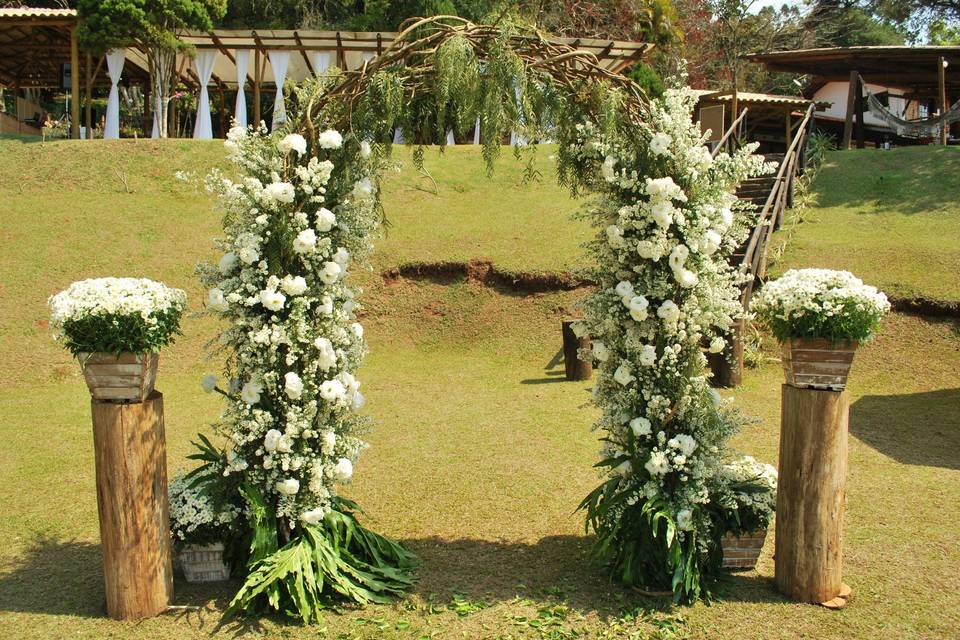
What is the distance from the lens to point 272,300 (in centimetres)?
479

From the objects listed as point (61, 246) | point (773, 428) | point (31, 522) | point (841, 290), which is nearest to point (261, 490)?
point (31, 522)

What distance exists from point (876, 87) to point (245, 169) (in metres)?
29.9

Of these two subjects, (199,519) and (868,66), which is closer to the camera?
(199,519)

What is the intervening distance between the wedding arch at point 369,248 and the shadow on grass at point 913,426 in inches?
159

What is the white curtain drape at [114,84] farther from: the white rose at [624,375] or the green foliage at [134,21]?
the white rose at [624,375]

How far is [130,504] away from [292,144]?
2.28 metres

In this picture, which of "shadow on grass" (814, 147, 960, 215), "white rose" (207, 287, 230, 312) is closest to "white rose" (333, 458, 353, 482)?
"white rose" (207, 287, 230, 312)

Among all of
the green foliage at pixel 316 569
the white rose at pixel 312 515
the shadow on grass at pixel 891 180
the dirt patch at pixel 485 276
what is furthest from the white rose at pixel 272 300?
the shadow on grass at pixel 891 180

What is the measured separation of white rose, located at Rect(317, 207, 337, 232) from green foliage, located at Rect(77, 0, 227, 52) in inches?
632

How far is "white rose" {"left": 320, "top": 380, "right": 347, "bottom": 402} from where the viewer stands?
4902 millimetres

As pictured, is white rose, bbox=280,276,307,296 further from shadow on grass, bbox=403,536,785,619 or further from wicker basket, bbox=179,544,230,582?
shadow on grass, bbox=403,536,785,619

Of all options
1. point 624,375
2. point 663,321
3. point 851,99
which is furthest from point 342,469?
point 851,99

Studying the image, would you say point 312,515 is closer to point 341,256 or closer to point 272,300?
point 272,300

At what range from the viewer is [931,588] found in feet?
16.7
